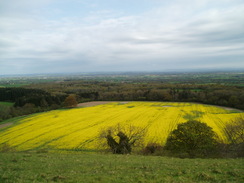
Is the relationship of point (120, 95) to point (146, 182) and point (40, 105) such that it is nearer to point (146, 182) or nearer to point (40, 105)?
point (40, 105)

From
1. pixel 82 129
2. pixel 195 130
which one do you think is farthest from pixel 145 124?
pixel 195 130

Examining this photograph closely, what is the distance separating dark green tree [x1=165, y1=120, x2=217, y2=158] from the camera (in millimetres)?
20903

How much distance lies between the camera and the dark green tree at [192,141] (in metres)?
20.9

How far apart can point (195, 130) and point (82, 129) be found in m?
30.0

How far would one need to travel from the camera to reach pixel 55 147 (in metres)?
30.5

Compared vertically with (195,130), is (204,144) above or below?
below

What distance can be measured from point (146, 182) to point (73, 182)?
4245 millimetres

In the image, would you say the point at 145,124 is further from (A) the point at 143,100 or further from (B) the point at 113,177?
(A) the point at 143,100

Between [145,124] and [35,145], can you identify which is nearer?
[35,145]

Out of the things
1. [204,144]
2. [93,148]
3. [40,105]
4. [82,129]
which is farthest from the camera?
[40,105]

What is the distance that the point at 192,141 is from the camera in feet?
71.6

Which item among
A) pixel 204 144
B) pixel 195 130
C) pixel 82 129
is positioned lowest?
pixel 82 129

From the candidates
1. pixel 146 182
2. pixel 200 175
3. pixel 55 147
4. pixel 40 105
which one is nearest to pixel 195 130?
pixel 200 175

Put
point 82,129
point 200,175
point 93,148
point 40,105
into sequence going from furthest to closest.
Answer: point 40,105 < point 82,129 < point 93,148 < point 200,175
